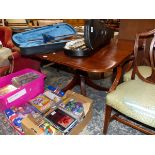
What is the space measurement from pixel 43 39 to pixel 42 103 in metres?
0.66

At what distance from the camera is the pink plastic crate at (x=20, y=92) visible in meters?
1.80

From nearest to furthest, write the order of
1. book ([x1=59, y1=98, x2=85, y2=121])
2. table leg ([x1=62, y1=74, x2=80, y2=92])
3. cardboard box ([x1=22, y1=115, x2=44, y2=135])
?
1. cardboard box ([x1=22, y1=115, x2=44, y2=135])
2. book ([x1=59, y1=98, x2=85, y2=121])
3. table leg ([x1=62, y1=74, x2=80, y2=92])

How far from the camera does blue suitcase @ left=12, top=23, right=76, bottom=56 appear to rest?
5.07ft

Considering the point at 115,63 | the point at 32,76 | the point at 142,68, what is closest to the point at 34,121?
the point at 32,76

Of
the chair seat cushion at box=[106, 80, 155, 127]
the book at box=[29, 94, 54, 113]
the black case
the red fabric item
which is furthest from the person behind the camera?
→ the red fabric item

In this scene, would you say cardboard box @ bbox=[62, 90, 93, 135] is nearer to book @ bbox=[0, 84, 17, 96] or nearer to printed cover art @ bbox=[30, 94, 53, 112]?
printed cover art @ bbox=[30, 94, 53, 112]

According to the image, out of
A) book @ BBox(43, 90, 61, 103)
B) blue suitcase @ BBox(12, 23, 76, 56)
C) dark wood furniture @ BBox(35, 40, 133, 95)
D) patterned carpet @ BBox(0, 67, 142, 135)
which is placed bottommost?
patterned carpet @ BBox(0, 67, 142, 135)

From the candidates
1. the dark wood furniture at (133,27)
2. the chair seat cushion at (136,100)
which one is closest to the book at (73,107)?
the chair seat cushion at (136,100)

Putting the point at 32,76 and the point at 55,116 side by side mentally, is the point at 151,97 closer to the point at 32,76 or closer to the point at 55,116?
the point at 55,116

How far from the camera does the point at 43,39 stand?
1.73 metres

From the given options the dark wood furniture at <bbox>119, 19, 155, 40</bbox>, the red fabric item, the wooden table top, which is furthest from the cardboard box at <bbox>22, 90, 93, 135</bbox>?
the dark wood furniture at <bbox>119, 19, 155, 40</bbox>
